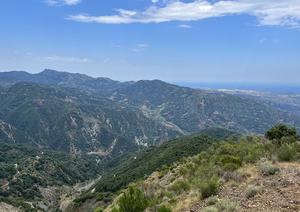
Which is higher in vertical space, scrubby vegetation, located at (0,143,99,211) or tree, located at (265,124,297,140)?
tree, located at (265,124,297,140)

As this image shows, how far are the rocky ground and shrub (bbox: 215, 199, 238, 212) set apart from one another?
0.23 metres

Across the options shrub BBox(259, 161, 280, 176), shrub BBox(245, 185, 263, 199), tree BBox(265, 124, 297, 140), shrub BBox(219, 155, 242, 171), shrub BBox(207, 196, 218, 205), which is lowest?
tree BBox(265, 124, 297, 140)

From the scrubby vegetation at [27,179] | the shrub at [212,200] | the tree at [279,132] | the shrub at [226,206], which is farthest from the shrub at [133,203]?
the scrubby vegetation at [27,179]

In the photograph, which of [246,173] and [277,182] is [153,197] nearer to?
[246,173]

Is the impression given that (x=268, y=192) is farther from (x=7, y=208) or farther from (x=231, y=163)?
(x=7, y=208)

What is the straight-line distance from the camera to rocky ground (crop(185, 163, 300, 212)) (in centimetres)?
1611

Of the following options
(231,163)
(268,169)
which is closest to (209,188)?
(268,169)

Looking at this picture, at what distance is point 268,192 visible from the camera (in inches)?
698

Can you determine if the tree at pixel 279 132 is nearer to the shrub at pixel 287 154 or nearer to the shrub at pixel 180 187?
the shrub at pixel 287 154

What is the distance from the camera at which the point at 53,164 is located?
19938cm

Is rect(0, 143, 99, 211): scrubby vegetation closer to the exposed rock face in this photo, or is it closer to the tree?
the exposed rock face

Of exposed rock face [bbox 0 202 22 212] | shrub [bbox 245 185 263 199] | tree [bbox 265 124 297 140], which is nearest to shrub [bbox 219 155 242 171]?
shrub [bbox 245 185 263 199]

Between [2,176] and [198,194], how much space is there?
158124 millimetres

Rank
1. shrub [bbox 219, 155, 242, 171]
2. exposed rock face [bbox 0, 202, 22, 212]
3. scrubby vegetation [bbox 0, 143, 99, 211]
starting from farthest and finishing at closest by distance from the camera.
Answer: scrubby vegetation [bbox 0, 143, 99, 211], exposed rock face [bbox 0, 202, 22, 212], shrub [bbox 219, 155, 242, 171]
